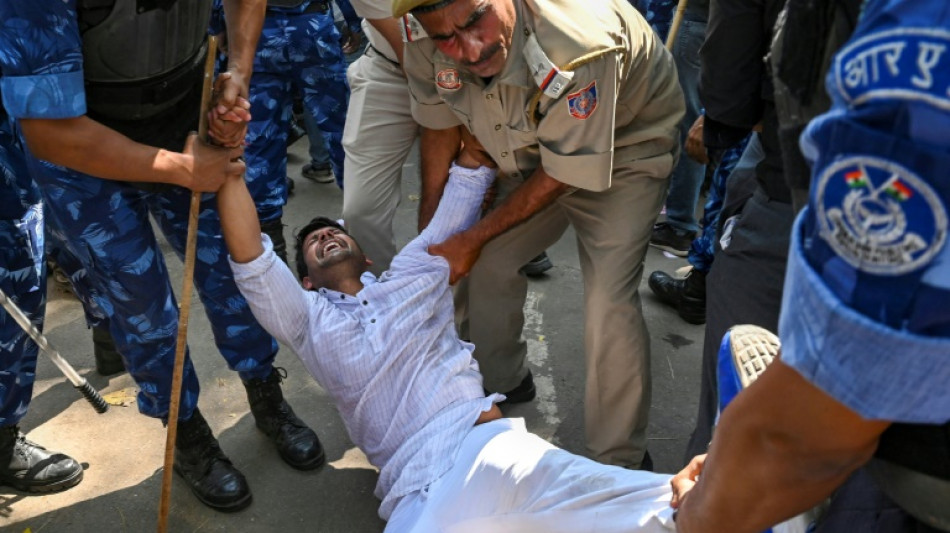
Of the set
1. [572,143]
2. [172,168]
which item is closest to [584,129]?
[572,143]

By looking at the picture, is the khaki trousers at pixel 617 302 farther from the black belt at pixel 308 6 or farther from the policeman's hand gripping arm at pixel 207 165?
the black belt at pixel 308 6

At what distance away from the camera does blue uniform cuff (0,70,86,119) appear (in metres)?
2.12

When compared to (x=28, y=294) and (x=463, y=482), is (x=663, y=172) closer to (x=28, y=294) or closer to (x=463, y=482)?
(x=463, y=482)

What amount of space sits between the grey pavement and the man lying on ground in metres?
0.42

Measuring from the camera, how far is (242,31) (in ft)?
9.18

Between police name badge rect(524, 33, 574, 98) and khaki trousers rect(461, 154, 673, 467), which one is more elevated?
police name badge rect(524, 33, 574, 98)

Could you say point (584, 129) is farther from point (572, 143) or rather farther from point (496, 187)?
point (496, 187)

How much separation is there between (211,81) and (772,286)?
1674mm

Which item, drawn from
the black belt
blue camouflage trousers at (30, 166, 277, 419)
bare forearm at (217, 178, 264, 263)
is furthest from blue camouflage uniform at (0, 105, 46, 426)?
the black belt

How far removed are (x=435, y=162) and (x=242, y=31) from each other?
33.5 inches

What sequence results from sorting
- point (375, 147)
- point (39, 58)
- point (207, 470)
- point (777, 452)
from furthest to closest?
1. point (375, 147)
2. point (207, 470)
3. point (39, 58)
4. point (777, 452)

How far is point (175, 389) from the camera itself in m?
2.61

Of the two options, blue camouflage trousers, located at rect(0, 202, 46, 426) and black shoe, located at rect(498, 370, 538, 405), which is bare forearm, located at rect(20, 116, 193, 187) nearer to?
blue camouflage trousers, located at rect(0, 202, 46, 426)

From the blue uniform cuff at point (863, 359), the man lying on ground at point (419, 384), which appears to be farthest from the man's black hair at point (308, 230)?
the blue uniform cuff at point (863, 359)
